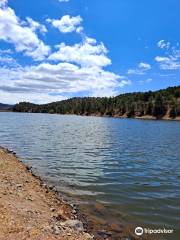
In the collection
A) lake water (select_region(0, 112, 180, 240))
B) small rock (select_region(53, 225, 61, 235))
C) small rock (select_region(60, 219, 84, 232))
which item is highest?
small rock (select_region(53, 225, 61, 235))

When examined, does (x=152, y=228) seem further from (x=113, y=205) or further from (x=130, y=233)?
(x=113, y=205)

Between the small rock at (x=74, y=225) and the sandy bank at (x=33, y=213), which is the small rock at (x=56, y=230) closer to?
the sandy bank at (x=33, y=213)

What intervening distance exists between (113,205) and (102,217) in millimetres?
2426

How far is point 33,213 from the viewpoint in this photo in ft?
43.6

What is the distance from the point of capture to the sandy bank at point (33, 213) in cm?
1092

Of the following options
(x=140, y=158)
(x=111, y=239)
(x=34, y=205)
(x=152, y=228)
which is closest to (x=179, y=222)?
(x=152, y=228)

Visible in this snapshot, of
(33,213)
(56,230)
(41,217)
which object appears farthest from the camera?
(33,213)

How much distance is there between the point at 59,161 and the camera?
108ft

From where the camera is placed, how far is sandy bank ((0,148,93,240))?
430 inches

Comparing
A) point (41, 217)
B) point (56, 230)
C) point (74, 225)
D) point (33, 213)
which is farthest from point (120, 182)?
point (56, 230)

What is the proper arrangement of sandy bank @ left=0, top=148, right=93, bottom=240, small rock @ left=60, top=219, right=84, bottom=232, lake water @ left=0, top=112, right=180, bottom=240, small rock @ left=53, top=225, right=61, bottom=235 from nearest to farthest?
sandy bank @ left=0, top=148, right=93, bottom=240 < small rock @ left=53, top=225, right=61, bottom=235 < small rock @ left=60, top=219, right=84, bottom=232 < lake water @ left=0, top=112, right=180, bottom=240

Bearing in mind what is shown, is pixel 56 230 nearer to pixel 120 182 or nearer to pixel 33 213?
pixel 33 213

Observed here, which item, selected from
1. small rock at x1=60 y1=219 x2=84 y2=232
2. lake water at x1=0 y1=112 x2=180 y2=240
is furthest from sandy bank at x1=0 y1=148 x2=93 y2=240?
lake water at x1=0 y1=112 x2=180 y2=240

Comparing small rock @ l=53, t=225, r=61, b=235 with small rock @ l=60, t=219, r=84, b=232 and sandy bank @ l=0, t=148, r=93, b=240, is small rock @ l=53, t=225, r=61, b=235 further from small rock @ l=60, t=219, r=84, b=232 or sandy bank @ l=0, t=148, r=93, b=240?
small rock @ l=60, t=219, r=84, b=232
